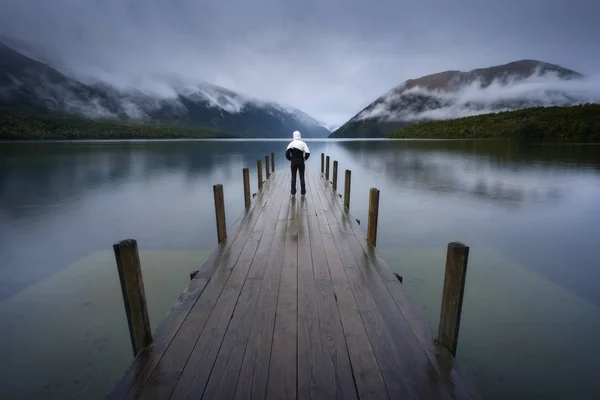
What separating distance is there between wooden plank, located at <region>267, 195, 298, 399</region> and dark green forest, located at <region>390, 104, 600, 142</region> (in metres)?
103

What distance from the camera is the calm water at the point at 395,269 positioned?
426cm

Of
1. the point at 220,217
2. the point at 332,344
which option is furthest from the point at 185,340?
the point at 220,217

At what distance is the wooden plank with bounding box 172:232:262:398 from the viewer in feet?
8.53

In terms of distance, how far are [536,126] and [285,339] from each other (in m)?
111

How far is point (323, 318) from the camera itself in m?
3.60

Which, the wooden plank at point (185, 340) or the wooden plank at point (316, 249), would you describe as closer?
the wooden plank at point (185, 340)

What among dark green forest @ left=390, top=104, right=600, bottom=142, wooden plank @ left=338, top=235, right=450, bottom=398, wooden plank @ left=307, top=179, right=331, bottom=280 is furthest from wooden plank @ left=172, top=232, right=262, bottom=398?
dark green forest @ left=390, top=104, right=600, bottom=142

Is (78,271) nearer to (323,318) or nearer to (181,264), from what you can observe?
(181,264)

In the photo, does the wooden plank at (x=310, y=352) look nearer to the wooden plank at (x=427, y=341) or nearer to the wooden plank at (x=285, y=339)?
the wooden plank at (x=285, y=339)

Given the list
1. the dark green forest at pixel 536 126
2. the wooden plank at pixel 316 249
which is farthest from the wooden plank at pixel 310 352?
the dark green forest at pixel 536 126

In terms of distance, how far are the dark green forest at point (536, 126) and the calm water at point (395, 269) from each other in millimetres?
82534

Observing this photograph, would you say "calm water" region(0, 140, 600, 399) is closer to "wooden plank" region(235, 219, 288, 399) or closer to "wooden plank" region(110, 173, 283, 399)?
"wooden plank" region(110, 173, 283, 399)

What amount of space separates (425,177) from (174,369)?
88.2ft

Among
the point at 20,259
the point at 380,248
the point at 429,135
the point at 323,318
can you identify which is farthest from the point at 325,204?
the point at 429,135
